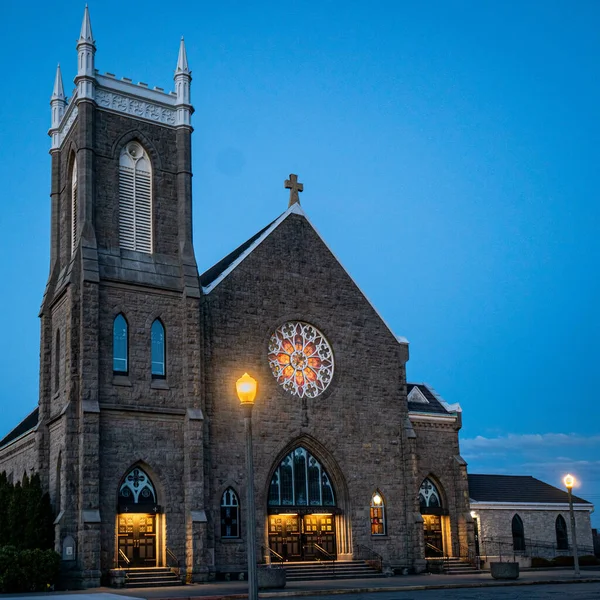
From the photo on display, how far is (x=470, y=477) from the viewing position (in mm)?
47938

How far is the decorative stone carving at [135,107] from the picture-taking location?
112 feet

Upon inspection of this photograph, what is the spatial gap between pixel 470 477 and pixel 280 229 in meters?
19.4

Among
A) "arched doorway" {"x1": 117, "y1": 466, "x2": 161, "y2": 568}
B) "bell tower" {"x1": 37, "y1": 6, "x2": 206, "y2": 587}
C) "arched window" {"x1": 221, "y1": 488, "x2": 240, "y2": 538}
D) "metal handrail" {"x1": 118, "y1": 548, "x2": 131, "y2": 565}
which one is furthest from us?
"arched window" {"x1": 221, "y1": 488, "x2": 240, "y2": 538}

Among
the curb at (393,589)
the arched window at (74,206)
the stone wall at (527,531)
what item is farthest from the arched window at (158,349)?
the stone wall at (527,531)

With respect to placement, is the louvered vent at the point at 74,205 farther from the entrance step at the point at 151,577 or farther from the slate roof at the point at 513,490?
the slate roof at the point at 513,490

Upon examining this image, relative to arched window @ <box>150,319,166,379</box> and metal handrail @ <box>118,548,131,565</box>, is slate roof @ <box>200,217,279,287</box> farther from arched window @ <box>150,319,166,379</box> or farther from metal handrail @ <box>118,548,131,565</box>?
metal handrail @ <box>118,548,131,565</box>

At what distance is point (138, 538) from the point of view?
30969mm

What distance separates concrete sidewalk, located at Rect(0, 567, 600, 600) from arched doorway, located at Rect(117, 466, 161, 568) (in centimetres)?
246

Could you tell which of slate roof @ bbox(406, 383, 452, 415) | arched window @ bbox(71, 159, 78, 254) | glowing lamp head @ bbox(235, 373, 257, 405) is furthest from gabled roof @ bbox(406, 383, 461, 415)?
glowing lamp head @ bbox(235, 373, 257, 405)

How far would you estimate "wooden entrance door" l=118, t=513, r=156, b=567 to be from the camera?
30.6 m

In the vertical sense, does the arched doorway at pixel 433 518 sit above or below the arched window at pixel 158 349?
below

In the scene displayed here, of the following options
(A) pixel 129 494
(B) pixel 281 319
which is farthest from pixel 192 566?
(B) pixel 281 319

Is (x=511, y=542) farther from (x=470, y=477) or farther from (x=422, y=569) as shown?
(x=422, y=569)

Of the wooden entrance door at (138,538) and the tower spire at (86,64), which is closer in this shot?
the wooden entrance door at (138,538)
